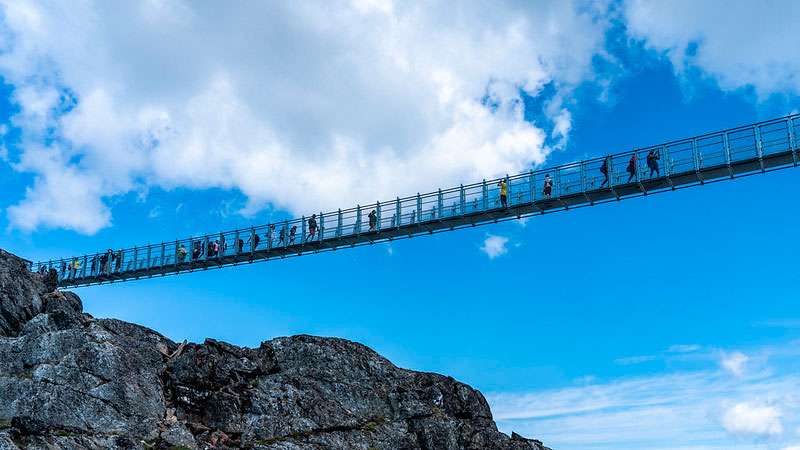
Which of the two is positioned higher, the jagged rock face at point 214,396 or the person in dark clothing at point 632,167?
Result: the person in dark clothing at point 632,167

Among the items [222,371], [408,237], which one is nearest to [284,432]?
[222,371]

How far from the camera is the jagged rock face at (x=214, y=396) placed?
1307 inches

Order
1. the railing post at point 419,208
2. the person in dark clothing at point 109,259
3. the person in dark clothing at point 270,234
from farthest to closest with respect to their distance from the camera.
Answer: the person in dark clothing at point 109,259 → the person in dark clothing at point 270,234 → the railing post at point 419,208

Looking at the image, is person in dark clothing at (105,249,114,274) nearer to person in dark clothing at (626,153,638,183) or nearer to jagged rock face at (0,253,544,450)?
jagged rock face at (0,253,544,450)

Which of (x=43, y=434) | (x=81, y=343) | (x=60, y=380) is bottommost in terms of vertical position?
(x=43, y=434)

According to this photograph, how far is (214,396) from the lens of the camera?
3769 centimetres

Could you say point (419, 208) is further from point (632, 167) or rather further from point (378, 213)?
point (632, 167)

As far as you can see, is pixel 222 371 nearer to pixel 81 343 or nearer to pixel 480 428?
pixel 81 343

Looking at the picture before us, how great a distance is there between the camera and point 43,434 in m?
30.9

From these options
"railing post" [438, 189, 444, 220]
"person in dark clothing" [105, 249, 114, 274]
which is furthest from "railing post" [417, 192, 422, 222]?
"person in dark clothing" [105, 249, 114, 274]

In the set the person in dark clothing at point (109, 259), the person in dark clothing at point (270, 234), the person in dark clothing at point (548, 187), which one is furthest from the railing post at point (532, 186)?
the person in dark clothing at point (109, 259)

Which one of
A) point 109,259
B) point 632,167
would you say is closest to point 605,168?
point 632,167

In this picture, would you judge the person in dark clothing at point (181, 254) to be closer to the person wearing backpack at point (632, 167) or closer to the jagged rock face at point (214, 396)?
the jagged rock face at point (214, 396)

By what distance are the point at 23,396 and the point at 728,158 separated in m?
42.7
